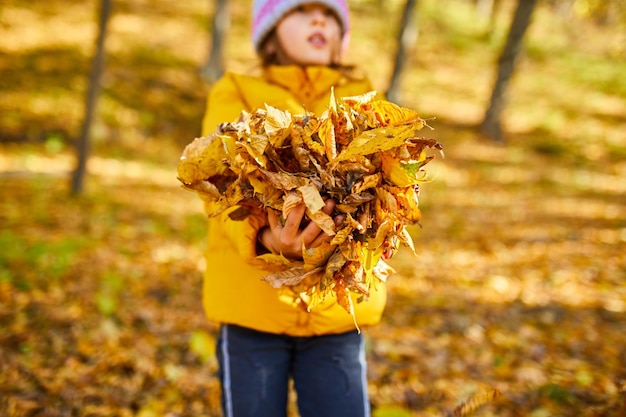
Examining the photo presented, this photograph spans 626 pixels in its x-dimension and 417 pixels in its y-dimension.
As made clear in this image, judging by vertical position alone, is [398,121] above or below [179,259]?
above

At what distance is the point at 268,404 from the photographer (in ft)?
6.84

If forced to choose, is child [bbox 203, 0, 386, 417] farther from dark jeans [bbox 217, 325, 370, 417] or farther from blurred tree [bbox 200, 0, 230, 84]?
blurred tree [bbox 200, 0, 230, 84]

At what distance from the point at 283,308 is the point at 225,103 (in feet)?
3.00

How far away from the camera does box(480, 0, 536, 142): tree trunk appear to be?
1240 cm

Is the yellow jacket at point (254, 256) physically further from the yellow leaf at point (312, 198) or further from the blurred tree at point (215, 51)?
the blurred tree at point (215, 51)

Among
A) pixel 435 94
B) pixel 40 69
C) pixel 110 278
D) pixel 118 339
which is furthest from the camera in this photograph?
pixel 435 94

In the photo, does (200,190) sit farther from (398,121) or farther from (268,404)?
(268,404)

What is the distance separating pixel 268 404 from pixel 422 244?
505 centimetres

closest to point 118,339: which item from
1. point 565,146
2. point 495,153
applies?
point 495,153

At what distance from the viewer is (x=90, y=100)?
7.21 meters

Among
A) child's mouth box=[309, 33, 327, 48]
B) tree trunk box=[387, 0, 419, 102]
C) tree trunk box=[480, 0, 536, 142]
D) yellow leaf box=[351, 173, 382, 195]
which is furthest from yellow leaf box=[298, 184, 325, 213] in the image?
tree trunk box=[480, 0, 536, 142]

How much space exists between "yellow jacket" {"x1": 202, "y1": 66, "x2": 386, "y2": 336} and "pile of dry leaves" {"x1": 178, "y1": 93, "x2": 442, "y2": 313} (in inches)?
9.7

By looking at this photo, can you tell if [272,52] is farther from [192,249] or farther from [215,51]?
[215,51]

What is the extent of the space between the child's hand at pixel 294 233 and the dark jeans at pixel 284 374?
569mm
